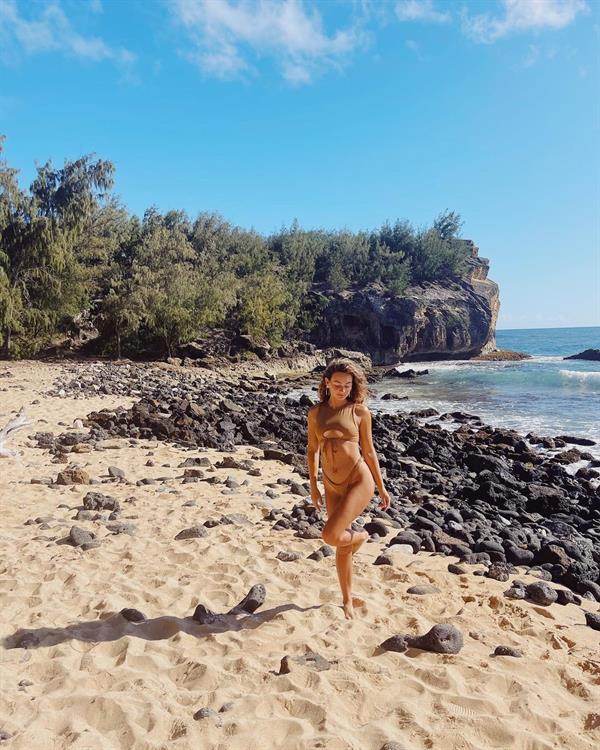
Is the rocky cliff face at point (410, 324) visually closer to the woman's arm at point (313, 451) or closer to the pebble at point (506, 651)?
the woman's arm at point (313, 451)

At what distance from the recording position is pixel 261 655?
388 cm

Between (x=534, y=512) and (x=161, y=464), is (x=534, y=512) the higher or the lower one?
the lower one

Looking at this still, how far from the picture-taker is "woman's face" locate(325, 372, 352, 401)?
430cm

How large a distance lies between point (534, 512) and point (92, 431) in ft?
→ 31.6

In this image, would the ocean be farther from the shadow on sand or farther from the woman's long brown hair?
the shadow on sand

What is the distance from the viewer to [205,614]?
4348 mm

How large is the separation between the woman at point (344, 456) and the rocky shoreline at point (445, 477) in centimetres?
159

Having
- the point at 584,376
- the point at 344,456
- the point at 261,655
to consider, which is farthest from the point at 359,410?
the point at 584,376

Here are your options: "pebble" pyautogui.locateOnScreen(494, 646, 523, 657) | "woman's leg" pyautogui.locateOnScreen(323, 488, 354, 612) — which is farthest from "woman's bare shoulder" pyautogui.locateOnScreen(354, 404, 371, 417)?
"pebble" pyautogui.locateOnScreen(494, 646, 523, 657)

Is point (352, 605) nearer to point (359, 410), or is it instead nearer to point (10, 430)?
point (359, 410)

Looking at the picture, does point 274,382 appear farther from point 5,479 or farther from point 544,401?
point 5,479

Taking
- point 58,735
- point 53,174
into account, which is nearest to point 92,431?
point 58,735

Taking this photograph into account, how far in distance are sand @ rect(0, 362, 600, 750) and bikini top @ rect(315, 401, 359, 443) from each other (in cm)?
160

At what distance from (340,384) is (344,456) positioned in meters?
0.61
